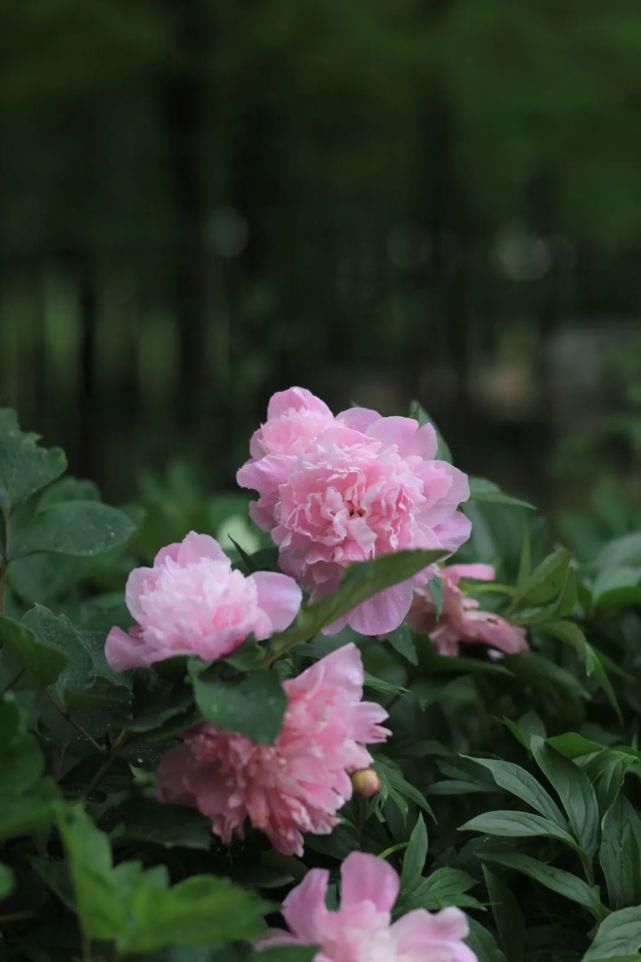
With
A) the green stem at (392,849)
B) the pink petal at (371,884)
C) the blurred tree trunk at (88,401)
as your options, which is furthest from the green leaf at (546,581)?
the blurred tree trunk at (88,401)

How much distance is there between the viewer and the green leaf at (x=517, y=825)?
2.94ft

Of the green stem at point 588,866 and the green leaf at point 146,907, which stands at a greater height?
the green leaf at point 146,907

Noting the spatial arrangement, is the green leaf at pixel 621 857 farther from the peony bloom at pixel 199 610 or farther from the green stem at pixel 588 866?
the peony bloom at pixel 199 610

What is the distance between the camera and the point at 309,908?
29.9 inches

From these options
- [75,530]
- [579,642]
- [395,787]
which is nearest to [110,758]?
[395,787]

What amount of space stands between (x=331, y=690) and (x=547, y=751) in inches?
11.2

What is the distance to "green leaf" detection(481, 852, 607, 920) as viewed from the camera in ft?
2.95

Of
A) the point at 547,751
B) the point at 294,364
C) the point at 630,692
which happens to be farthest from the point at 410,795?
the point at 294,364

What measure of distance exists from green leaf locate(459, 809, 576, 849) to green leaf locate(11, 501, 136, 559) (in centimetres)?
43

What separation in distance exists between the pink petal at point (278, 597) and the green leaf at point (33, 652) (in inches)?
5.5

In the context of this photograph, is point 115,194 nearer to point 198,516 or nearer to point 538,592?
point 198,516

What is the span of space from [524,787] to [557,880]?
74mm

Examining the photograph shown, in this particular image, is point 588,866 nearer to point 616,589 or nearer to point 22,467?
point 616,589

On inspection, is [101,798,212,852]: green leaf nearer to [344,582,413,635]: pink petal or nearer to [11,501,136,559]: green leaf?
[344,582,413,635]: pink petal
